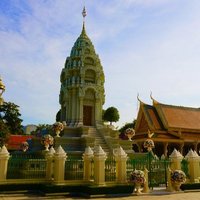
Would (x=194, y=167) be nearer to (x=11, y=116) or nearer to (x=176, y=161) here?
(x=176, y=161)

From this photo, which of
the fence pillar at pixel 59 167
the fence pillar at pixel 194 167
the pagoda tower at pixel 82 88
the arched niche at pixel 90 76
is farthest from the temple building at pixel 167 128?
the fence pillar at pixel 59 167

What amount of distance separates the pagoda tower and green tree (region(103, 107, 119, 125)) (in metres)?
19.4

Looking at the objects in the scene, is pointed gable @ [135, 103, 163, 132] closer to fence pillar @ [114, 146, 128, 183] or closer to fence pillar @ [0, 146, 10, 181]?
fence pillar @ [114, 146, 128, 183]

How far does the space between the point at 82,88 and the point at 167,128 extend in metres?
15.7

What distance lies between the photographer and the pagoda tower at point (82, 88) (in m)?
24.9

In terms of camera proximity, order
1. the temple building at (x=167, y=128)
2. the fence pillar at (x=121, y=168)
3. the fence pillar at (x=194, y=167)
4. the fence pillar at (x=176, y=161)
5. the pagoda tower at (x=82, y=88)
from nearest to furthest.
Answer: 1. the fence pillar at (x=121, y=168)
2. the fence pillar at (x=176, y=161)
3. the fence pillar at (x=194, y=167)
4. the pagoda tower at (x=82, y=88)
5. the temple building at (x=167, y=128)

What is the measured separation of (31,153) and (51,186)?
9341mm

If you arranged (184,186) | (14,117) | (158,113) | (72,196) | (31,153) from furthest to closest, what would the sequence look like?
(14,117) → (158,113) → (31,153) → (184,186) → (72,196)

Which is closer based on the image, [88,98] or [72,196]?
[72,196]

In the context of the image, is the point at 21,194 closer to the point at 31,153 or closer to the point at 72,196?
the point at 72,196

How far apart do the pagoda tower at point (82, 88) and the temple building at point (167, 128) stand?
11.0 m

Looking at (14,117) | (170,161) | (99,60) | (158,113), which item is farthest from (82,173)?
(14,117)

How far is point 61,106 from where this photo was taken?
88.1ft

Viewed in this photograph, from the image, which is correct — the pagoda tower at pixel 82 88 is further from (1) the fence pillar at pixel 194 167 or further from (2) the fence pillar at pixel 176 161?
(1) the fence pillar at pixel 194 167
